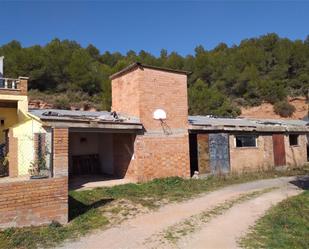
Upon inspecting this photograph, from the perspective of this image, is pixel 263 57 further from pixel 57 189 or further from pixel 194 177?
pixel 57 189

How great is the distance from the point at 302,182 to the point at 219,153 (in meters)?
4.05

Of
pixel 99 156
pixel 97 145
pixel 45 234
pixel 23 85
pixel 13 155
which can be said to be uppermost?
pixel 23 85

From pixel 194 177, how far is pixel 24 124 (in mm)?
8151

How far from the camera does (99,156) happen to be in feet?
55.9

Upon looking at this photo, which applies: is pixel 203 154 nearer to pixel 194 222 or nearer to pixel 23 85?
pixel 194 222

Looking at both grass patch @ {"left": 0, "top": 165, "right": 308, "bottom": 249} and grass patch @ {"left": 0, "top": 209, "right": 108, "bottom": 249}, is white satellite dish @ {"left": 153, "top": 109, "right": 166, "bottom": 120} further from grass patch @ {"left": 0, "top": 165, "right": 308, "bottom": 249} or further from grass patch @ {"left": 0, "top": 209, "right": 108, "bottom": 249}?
grass patch @ {"left": 0, "top": 209, "right": 108, "bottom": 249}

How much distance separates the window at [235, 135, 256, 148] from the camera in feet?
54.7

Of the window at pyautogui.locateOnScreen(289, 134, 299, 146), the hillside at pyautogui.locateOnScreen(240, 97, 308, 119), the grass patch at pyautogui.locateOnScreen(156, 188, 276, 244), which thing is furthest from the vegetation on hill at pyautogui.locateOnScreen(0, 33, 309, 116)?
the grass patch at pyautogui.locateOnScreen(156, 188, 276, 244)

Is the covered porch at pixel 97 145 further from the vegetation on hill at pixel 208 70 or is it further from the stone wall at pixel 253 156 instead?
the vegetation on hill at pixel 208 70

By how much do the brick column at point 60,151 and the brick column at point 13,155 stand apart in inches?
224

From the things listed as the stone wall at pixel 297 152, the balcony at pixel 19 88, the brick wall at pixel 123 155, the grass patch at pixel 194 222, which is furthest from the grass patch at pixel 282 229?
the balcony at pixel 19 88

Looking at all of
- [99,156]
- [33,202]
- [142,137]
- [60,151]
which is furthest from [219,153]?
[33,202]

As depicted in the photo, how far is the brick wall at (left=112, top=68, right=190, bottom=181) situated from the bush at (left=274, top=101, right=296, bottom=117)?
2730cm

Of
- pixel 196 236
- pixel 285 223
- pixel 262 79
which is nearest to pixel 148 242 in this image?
pixel 196 236
